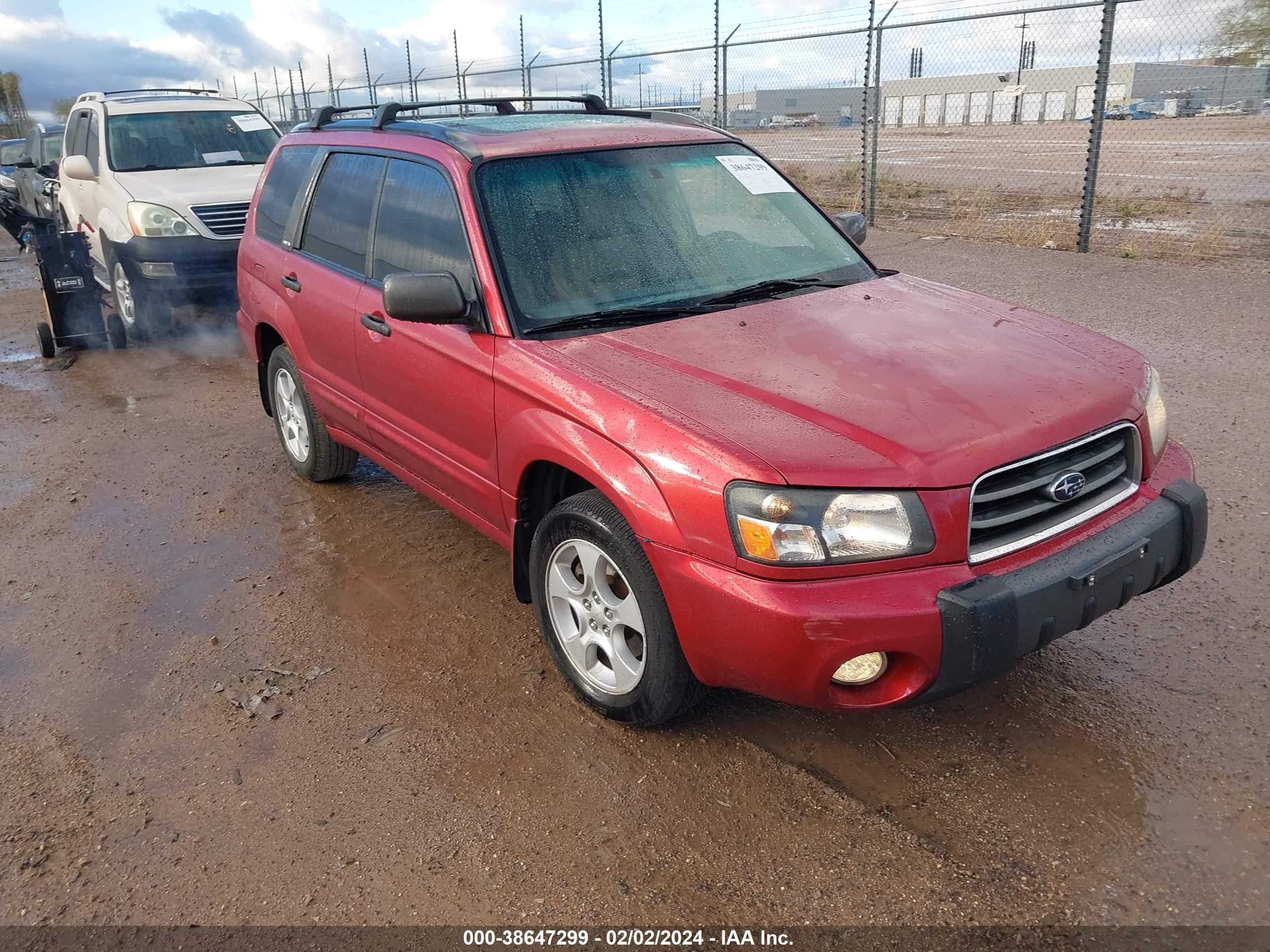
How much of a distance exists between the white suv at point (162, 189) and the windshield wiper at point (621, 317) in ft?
18.3

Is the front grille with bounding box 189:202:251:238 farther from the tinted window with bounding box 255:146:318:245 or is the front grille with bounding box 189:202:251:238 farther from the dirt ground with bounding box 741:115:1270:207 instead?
the dirt ground with bounding box 741:115:1270:207

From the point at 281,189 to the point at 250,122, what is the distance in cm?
593

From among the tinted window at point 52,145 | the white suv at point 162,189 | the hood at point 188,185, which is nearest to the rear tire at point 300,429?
the white suv at point 162,189

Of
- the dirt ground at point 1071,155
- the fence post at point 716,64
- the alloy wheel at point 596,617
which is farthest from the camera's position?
the dirt ground at point 1071,155

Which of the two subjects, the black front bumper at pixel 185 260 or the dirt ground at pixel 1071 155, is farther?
the dirt ground at pixel 1071 155

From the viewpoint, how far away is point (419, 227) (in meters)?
3.79

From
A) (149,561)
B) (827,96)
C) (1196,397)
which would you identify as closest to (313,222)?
(149,561)

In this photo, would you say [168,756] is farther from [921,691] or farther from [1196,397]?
[1196,397]

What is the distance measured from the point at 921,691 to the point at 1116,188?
16.7 metres

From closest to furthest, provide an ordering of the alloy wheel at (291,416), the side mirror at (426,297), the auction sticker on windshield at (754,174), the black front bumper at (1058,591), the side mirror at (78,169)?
the black front bumper at (1058,591) → the side mirror at (426,297) → the auction sticker on windshield at (754,174) → the alloy wheel at (291,416) → the side mirror at (78,169)

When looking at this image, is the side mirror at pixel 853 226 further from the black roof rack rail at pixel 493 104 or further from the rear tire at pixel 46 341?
the rear tire at pixel 46 341

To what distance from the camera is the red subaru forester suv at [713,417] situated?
2465 mm

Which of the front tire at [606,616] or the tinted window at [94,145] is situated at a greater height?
the tinted window at [94,145]

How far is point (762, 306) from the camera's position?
3.48 metres
